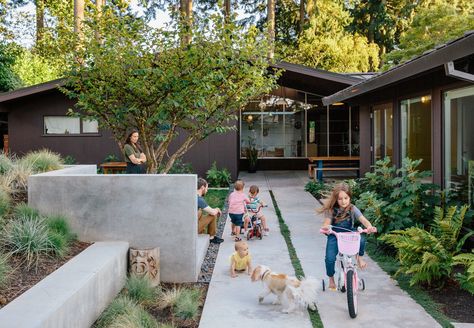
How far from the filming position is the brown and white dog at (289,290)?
15.8 feet

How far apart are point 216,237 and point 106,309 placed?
3.24m

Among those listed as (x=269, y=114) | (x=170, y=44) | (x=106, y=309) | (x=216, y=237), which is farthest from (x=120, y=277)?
(x=269, y=114)

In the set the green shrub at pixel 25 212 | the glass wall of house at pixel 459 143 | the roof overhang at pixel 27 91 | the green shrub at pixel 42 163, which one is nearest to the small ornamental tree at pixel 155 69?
the green shrub at pixel 42 163

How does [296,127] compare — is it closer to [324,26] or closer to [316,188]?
[316,188]

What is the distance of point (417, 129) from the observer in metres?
9.21

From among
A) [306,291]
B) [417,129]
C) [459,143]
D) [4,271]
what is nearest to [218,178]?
[417,129]

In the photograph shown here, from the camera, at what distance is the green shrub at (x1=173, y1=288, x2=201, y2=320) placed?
15.8 ft

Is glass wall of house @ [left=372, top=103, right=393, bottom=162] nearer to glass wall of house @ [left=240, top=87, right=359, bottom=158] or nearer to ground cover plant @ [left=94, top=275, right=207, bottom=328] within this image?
ground cover plant @ [left=94, top=275, right=207, bottom=328]

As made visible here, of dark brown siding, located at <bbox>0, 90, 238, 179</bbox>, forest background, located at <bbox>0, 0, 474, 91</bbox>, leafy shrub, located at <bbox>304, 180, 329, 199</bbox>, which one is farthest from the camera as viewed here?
forest background, located at <bbox>0, 0, 474, 91</bbox>

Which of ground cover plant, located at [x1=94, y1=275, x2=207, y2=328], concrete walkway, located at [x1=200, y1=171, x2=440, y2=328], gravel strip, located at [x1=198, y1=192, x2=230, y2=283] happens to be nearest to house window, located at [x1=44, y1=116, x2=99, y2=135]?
gravel strip, located at [x1=198, y1=192, x2=230, y2=283]

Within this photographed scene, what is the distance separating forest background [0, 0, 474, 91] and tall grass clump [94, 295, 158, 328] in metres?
19.6

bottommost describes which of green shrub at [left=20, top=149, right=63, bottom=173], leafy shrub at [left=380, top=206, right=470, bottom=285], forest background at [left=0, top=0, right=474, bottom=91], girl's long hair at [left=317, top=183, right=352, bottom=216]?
leafy shrub at [left=380, top=206, right=470, bottom=285]

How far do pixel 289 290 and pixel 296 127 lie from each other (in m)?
15.9

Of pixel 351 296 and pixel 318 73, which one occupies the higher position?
pixel 318 73
